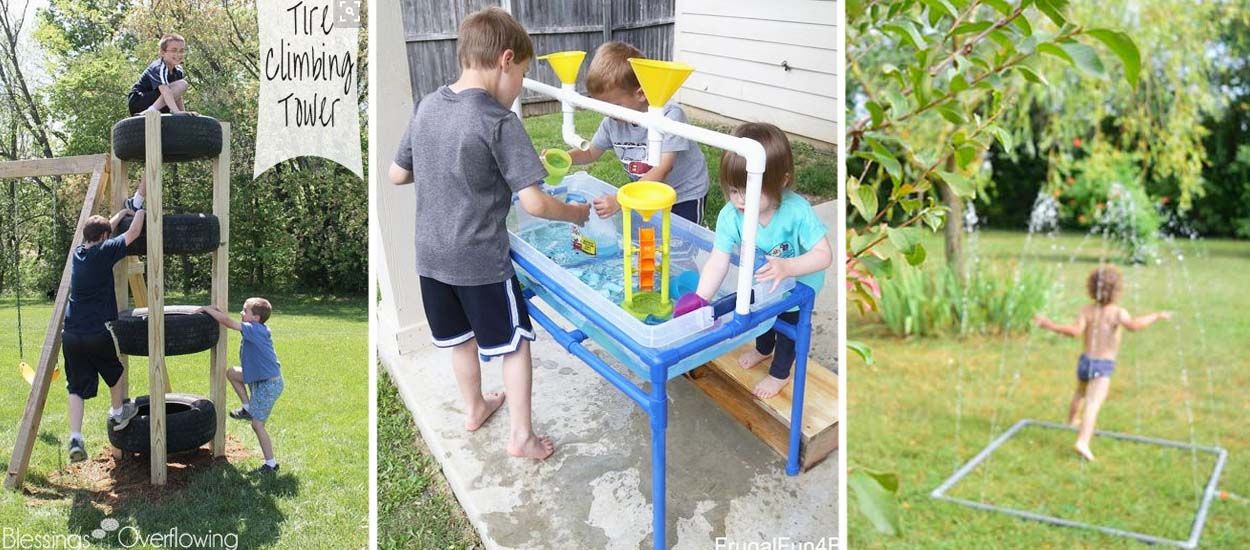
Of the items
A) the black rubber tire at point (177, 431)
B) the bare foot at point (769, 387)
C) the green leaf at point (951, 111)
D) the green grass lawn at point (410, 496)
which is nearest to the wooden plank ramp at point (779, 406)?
the bare foot at point (769, 387)

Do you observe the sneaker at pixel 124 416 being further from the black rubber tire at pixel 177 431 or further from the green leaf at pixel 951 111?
the green leaf at pixel 951 111

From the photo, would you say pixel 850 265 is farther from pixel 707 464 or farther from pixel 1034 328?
pixel 1034 328

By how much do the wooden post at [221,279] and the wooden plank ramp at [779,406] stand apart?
106cm

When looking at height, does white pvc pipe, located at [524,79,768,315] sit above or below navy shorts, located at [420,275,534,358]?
above

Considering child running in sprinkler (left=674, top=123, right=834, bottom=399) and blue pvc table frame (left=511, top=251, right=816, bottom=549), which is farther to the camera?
child running in sprinkler (left=674, top=123, right=834, bottom=399)

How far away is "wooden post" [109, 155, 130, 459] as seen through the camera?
6.36ft

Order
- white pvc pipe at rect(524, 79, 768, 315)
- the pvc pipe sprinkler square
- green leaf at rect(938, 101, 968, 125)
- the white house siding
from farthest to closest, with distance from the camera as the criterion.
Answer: the pvc pipe sprinkler square < the white house siding < white pvc pipe at rect(524, 79, 768, 315) < green leaf at rect(938, 101, 968, 125)

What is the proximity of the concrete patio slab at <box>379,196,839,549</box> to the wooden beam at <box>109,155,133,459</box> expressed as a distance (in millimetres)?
616

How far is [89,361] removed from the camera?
2.04 meters

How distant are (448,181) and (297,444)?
90 cm

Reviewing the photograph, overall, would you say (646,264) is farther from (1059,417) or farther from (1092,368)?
(1059,417)

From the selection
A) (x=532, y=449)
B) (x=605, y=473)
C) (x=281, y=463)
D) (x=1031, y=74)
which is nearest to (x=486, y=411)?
(x=532, y=449)

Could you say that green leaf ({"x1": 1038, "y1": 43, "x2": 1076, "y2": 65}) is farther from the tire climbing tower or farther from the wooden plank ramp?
the tire climbing tower

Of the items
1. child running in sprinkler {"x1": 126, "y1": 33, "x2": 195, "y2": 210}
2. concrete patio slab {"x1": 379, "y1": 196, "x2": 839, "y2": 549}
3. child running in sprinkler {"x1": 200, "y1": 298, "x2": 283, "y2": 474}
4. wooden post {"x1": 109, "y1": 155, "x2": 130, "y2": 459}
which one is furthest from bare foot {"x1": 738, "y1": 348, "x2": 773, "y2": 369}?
wooden post {"x1": 109, "y1": 155, "x2": 130, "y2": 459}
